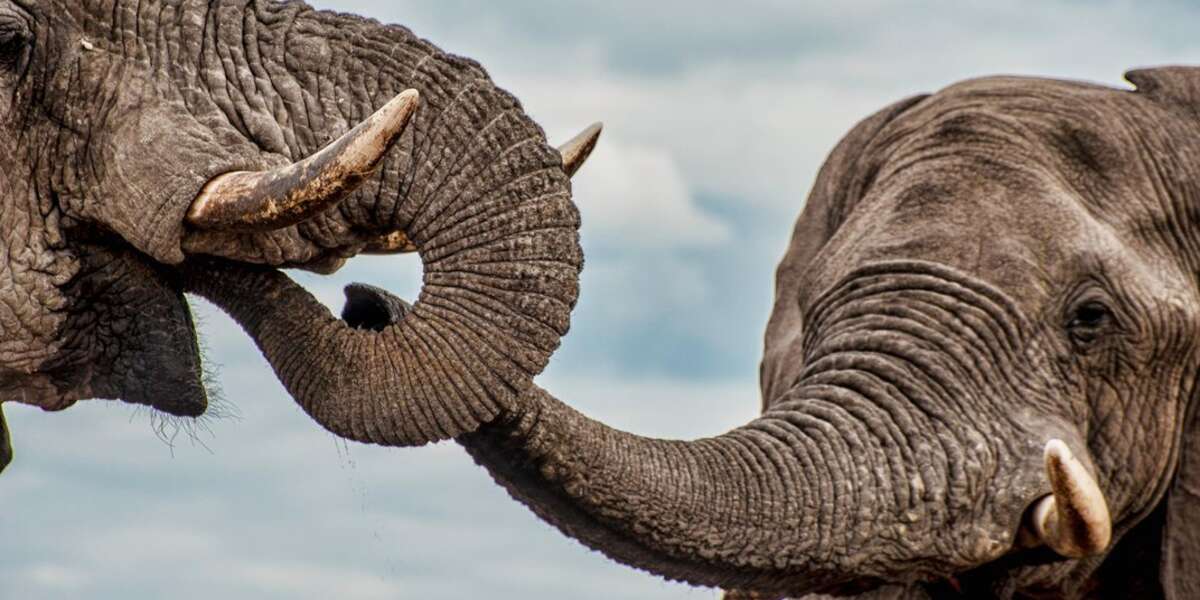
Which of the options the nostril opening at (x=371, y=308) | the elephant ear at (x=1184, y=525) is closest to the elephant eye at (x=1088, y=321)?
the elephant ear at (x=1184, y=525)

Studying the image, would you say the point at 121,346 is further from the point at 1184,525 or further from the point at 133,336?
the point at 1184,525

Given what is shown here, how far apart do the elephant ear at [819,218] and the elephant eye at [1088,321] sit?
94cm

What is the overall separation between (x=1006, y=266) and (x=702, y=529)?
111cm

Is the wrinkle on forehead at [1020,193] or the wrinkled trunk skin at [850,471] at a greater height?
the wrinkle on forehead at [1020,193]

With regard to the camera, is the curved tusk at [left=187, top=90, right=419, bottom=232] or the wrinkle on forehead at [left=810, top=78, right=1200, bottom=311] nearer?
the curved tusk at [left=187, top=90, right=419, bottom=232]

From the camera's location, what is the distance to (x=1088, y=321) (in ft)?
22.7

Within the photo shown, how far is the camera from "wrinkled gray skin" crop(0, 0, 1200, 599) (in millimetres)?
5477

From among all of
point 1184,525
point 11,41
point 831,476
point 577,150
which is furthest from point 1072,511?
point 11,41

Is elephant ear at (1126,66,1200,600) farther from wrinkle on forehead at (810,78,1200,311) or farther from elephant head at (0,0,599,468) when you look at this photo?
elephant head at (0,0,599,468)

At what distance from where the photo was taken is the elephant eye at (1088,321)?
689 cm

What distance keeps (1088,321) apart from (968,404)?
435mm

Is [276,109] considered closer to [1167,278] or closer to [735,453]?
[735,453]

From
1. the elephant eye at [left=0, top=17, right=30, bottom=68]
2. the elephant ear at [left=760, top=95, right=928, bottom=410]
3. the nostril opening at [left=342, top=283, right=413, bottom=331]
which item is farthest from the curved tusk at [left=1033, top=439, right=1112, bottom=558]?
the elephant eye at [left=0, top=17, right=30, bottom=68]

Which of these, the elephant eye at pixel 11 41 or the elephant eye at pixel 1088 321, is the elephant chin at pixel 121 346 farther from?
the elephant eye at pixel 1088 321
